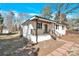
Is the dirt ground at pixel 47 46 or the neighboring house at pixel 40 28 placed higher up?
the neighboring house at pixel 40 28

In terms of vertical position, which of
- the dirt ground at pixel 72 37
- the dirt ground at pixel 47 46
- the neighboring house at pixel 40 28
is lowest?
the dirt ground at pixel 47 46

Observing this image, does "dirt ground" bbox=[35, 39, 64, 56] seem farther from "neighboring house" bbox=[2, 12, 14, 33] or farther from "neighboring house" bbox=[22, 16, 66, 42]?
"neighboring house" bbox=[2, 12, 14, 33]

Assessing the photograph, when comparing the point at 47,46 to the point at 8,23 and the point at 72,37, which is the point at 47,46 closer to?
the point at 72,37

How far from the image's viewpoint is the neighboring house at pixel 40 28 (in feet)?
11.5

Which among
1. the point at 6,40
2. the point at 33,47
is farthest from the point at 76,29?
the point at 6,40

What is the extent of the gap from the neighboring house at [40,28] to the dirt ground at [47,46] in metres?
0.06

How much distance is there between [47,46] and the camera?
138 inches

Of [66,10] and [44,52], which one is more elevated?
[66,10]

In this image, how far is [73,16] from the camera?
3514mm

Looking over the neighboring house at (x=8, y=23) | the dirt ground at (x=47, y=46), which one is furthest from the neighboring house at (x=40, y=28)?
the neighboring house at (x=8, y=23)

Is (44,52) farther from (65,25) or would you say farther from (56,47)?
(65,25)

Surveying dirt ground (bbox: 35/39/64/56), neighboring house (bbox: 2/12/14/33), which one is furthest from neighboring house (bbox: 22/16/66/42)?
neighboring house (bbox: 2/12/14/33)

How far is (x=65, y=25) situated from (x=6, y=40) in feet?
2.91

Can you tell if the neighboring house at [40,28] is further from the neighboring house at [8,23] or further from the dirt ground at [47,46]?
the neighboring house at [8,23]
